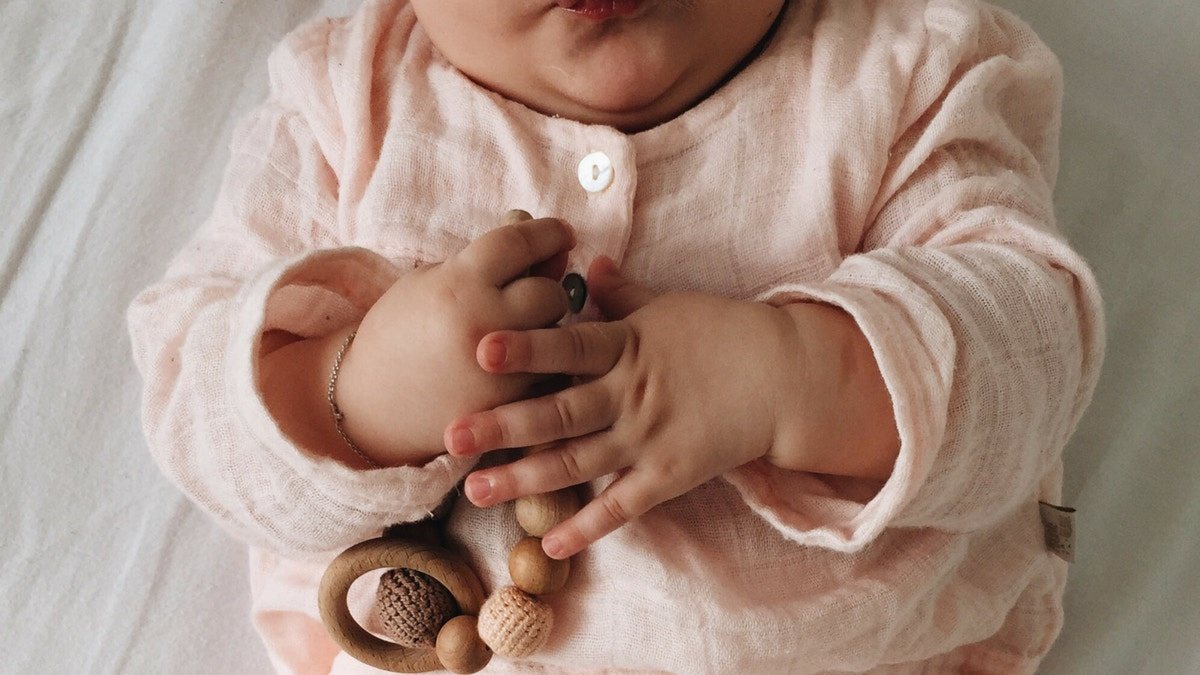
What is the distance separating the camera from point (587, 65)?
27.3 inches

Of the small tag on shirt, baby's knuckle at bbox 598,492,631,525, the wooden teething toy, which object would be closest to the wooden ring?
the wooden teething toy

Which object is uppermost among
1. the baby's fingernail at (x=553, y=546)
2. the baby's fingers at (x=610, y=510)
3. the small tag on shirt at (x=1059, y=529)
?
the baby's fingers at (x=610, y=510)

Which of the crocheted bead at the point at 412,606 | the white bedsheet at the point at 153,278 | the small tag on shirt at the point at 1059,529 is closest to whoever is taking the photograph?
the crocheted bead at the point at 412,606

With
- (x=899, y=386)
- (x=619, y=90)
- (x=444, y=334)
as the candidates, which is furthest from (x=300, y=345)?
(x=899, y=386)

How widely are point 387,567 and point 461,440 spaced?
5.6 inches

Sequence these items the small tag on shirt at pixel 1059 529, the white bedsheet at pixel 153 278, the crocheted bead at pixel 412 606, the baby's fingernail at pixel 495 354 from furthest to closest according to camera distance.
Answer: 1. the white bedsheet at pixel 153 278
2. the small tag on shirt at pixel 1059 529
3. the crocheted bead at pixel 412 606
4. the baby's fingernail at pixel 495 354

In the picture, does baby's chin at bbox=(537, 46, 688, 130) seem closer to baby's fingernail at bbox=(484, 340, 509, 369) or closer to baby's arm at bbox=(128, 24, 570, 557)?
baby's arm at bbox=(128, 24, 570, 557)

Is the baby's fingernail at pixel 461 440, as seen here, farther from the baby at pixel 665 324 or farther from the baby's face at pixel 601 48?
the baby's face at pixel 601 48

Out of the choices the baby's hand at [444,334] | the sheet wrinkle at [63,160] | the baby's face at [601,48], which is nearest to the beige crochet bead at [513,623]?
the baby's hand at [444,334]

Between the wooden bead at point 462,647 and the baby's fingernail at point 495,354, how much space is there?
0.19m

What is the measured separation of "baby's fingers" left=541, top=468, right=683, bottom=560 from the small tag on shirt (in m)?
0.33

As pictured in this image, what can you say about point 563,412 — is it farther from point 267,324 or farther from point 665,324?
point 267,324

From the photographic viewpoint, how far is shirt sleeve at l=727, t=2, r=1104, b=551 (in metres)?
0.59

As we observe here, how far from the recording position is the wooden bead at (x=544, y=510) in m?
0.63
